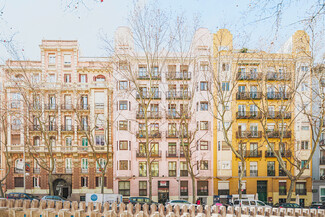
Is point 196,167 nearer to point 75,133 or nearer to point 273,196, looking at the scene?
point 273,196

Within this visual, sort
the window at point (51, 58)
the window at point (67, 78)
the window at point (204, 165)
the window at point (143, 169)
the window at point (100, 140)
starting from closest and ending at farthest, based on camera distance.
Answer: the window at point (204, 165) < the window at point (143, 169) < the window at point (100, 140) < the window at point (51, 58) < the window at point (67, 78)

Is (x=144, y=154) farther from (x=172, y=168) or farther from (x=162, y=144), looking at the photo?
(x=172, y=168)

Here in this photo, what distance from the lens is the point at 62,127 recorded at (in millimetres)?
38312

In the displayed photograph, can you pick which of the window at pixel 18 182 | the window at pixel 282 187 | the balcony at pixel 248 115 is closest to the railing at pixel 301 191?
the window at pixel 282 187

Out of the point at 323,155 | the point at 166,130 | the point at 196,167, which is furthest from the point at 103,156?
the point at 323,155

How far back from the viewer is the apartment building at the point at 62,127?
3725 cm

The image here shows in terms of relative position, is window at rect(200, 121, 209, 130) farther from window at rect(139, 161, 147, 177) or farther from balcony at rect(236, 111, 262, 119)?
window at rect(139, 161, 147, 177)

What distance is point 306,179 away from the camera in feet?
122

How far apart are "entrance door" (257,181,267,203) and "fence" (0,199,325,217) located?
2716 cm

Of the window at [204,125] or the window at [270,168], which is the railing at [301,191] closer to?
the window at [270,168]

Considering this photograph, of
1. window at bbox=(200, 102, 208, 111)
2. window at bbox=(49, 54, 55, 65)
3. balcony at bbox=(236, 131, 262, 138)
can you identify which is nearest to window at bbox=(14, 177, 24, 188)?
window at bbox=(49, 54, 55, 65)

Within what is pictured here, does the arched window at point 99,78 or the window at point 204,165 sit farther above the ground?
the arched window at point 99,78

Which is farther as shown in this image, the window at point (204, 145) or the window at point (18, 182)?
the window at point (18, 182)

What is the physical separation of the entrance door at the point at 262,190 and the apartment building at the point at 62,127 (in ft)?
67.5
